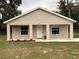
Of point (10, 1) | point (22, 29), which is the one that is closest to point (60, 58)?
point (22, 29)

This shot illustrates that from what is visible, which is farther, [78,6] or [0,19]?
[78,6]

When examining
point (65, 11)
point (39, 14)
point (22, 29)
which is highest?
point (65, 11)

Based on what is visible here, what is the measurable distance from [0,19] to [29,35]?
1852 cm

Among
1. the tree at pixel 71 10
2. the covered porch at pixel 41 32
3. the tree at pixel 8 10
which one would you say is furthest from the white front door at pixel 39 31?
the tree at pixel 71 10

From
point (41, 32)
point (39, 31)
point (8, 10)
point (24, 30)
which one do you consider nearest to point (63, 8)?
point (8, 10)

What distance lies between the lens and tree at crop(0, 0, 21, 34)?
146ft

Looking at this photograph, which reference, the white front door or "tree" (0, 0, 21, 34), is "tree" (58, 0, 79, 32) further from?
the white front door

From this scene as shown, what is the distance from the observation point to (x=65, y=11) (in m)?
57.4

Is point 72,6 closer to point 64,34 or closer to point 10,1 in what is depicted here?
point 10,1

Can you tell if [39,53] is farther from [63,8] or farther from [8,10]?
[63,8]

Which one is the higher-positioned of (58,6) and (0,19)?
(58,6)

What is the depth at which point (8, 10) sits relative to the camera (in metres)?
45.0

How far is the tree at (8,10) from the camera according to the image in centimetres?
4445

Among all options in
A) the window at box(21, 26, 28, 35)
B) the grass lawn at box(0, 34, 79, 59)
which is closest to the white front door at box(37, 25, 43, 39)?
the window at box(21, 26, 28, 35)
